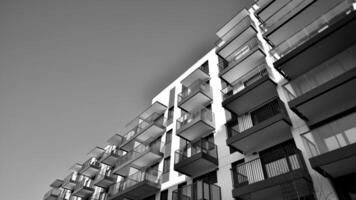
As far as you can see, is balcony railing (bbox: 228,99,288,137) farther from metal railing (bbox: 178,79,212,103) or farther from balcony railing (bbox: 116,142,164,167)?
balcony railing (bbox: 116,142,164,167)

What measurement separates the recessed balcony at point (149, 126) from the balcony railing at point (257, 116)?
385 inches

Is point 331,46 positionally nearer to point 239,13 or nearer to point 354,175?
point 354,175

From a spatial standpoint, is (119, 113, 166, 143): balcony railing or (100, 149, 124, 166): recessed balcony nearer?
(119, 113, 166, 143): balcony railing

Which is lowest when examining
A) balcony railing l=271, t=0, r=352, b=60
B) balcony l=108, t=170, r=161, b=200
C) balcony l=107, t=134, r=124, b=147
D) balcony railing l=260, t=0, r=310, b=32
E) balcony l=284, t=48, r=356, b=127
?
balcony l=108, t=170, r=161, b=200

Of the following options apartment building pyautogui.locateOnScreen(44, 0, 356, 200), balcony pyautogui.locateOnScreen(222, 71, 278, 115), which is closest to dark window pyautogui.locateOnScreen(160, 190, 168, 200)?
apartment building pyautogui.locateOnScreen(44, 0, 356, 200)

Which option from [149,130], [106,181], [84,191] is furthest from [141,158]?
[84,191]

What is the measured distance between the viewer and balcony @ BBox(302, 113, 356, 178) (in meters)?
9.00

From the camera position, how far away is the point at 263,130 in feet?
43.7

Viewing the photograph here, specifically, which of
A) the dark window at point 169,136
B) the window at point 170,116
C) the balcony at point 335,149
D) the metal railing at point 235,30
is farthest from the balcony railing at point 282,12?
the dark window at point 169,136

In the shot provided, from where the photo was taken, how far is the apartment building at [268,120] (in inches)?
406

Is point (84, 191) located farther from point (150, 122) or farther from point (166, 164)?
point (166, 164)

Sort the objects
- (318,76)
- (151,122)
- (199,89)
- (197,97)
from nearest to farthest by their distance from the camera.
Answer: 1. (318,76)
2. (199,89)
3. (197,97)
4. (151,122)

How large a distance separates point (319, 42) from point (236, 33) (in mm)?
10255

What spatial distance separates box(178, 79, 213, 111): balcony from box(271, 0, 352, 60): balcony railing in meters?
6.69
